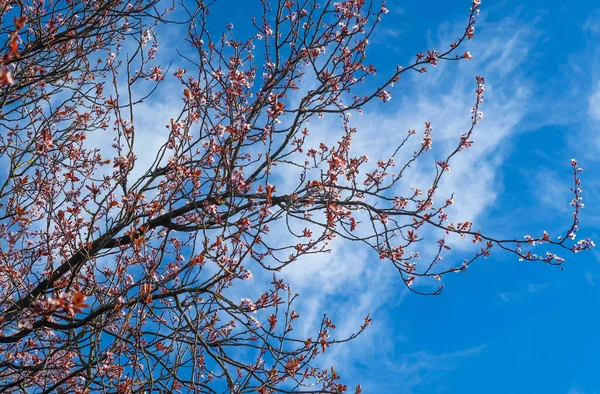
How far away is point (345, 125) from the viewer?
6891 mm

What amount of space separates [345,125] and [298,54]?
1203mm

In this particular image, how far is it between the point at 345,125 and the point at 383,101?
0.85 metres

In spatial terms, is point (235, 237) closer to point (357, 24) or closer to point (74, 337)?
point (74, 337)

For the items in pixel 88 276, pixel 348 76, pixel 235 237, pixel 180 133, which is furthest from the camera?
pixel 348 76

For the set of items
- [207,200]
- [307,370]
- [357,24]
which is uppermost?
[357,24]

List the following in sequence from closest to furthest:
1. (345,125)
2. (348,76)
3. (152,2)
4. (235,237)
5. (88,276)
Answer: (235,237)
(88,276)
(152,2)
(348,76)
(345,125)

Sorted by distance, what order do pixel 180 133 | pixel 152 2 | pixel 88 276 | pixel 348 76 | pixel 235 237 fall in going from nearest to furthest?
1. pixel 235 237
2. pixel 180 133
3. pixel 88 276
4. pixel 152 2
5. pixel 348 76

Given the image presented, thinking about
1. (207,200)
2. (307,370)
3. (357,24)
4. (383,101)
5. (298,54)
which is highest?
(357,24)

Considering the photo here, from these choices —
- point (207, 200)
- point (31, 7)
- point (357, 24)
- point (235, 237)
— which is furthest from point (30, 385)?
point (357, 24)

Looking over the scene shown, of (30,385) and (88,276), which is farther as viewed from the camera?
(30,385)

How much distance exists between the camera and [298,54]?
6.14 meters

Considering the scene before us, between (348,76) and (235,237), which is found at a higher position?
(348,76)

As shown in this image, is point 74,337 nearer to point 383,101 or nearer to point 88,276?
point 88,276

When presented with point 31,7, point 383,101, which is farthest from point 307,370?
point 31,7
